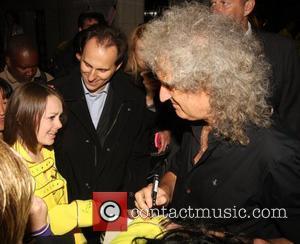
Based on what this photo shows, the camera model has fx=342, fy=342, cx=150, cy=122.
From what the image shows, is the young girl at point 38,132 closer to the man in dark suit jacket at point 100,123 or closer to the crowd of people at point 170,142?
the crowd of people at point 170,142

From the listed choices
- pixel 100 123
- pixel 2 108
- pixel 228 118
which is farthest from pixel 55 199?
pixel 228 118

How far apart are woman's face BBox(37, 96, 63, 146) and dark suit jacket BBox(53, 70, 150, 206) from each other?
0.24 metres

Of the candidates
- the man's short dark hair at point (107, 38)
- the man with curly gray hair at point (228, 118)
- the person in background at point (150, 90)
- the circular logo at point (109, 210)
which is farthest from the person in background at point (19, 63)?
the man with curly gray hair at point (228, 118)

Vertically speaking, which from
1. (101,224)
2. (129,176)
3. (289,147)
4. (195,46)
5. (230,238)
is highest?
(195,46)

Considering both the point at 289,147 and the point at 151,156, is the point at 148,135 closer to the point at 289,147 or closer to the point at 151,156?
the point at 151,156

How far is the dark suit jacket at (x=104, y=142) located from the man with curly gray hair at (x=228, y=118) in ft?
3.54

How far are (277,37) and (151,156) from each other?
173 centimetres

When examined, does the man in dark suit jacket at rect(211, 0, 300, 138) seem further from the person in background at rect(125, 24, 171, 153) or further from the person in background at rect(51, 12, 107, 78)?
the person in background at rect(51, 12, 107, 78)

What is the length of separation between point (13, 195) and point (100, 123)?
6.70ft

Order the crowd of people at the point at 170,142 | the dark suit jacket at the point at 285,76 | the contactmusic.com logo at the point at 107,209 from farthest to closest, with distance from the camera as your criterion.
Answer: the dark suit jacket at the point at 285,76
the contactmusic.com logo at the point at 107,209
the crowd of people at the point at 170,142

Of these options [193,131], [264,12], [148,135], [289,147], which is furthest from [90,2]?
[289,147]

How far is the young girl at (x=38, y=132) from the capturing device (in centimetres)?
236

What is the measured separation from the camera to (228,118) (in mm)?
1820

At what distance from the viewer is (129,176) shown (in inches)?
128
